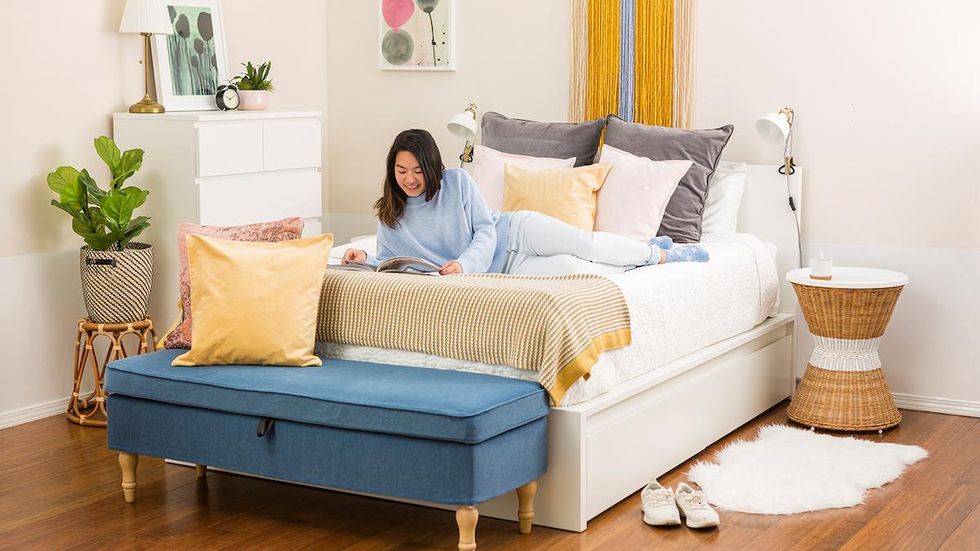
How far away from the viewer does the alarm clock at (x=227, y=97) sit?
4781 millimetres

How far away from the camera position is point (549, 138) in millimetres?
4750

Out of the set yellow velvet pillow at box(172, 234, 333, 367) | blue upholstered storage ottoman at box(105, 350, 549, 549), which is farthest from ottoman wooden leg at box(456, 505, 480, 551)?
yellow velvet pillow at box(172, 234, 333, 367)

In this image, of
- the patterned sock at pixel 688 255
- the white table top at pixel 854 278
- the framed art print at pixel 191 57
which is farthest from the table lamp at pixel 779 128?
the framed art print at pixel 191 57

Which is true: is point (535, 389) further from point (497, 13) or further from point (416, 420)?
point (497, 13)

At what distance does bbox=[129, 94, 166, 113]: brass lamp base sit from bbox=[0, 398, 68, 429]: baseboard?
113 cm

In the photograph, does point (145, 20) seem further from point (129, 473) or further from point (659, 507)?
point (659, 507)

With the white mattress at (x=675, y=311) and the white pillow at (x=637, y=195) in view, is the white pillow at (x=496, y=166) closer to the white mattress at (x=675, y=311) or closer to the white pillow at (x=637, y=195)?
the white pillow at (x=637, y=195)

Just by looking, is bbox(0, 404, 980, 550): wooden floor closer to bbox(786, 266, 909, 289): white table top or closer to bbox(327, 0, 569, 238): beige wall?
bbox(786, 266, 909, 289): white table top

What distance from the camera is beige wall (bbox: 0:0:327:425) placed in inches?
162

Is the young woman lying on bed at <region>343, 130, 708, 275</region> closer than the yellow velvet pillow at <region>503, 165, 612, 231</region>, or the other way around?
the young woman lying on bed at <region>343, 130, 708, 275</region>

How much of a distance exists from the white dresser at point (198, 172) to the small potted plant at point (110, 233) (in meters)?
0.15

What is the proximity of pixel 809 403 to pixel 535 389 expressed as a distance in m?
1.58

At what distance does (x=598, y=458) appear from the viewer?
318 centimetres

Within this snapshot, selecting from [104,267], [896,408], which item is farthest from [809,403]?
[104,267]
